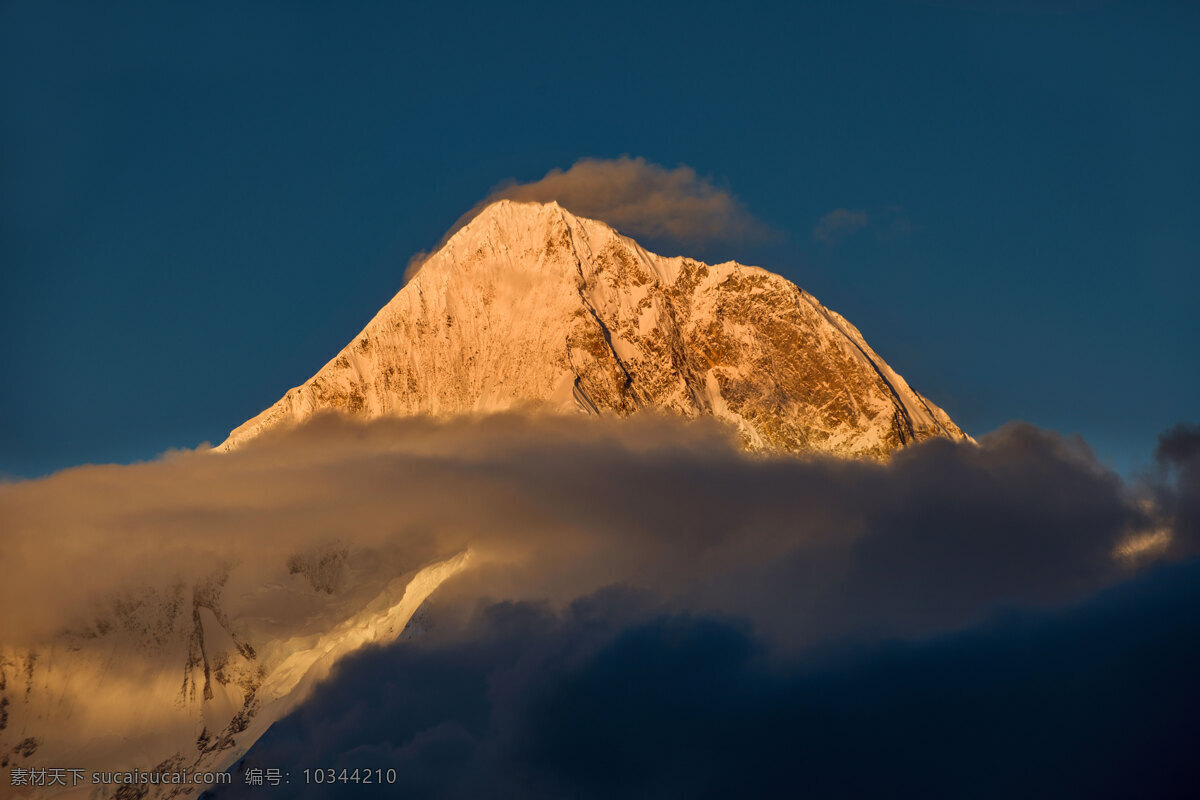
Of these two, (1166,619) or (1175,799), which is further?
(1166,619)

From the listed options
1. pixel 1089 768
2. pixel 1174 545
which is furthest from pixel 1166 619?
pixel 1089 768

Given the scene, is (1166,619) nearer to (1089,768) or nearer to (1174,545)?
(1174,545)

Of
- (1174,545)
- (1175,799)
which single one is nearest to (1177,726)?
(1175,799)

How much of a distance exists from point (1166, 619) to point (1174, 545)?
10.5 metres

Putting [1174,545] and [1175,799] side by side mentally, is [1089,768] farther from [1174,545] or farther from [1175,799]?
[1174,545]

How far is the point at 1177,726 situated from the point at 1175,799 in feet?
36.6

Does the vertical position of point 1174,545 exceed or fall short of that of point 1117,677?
it exceeds it

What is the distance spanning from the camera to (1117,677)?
197m

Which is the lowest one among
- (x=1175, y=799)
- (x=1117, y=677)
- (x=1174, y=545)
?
(x=1175, y=799)

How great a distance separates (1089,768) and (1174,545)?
32.1 metres

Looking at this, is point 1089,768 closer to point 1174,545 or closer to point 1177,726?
point 1177,726

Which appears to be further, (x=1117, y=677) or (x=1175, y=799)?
(x=1117, y=677)

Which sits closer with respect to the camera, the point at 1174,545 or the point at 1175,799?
the point at 1175,799

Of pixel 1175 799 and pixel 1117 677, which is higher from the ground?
pixel 1117 677
